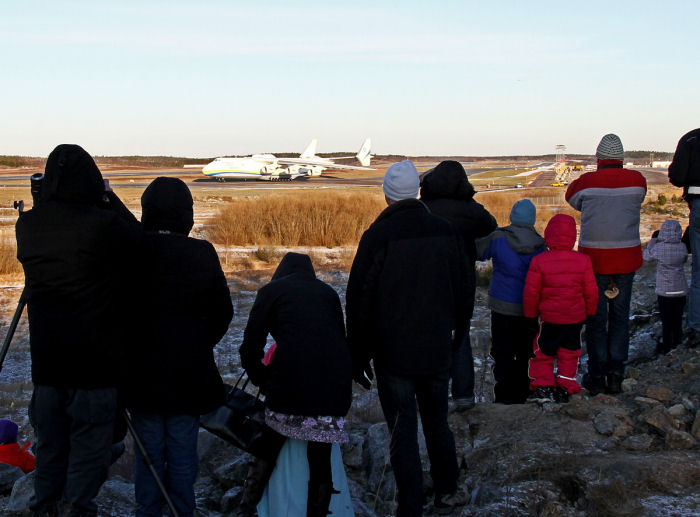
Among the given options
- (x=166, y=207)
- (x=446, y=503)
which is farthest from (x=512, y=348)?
(x=166, y=207)

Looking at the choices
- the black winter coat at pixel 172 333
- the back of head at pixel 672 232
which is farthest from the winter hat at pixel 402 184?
the back of head at pixel 672 232

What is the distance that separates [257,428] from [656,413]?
2.69 m

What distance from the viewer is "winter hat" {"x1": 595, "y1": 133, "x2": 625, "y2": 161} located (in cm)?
507

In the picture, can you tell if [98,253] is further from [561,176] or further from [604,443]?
[561,176]

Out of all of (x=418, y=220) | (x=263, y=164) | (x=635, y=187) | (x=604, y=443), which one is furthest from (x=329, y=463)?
(x=263, y=164)

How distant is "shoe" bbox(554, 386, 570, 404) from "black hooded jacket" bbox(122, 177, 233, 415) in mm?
2851

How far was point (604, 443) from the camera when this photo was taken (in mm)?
4387

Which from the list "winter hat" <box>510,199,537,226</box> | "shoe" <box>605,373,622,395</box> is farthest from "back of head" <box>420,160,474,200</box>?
"shoe" <box>605,373,622,395</box>

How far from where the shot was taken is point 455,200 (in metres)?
4.60

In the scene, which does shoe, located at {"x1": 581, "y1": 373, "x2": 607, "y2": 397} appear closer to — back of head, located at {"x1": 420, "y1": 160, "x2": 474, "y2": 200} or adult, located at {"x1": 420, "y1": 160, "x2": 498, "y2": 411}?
adult, located at {"x1": 420, "y1": 160, "x2": 498, "y2": 411}

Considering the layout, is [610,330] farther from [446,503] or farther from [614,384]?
[446,503]

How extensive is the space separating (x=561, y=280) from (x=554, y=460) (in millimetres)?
1258

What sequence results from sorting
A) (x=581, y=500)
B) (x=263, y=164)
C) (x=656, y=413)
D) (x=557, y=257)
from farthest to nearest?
(x=263, y=164) → (x=557, y=257) → (x=656, y=413) → (x=581, y=500)

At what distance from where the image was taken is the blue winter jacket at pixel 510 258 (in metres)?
5.05
